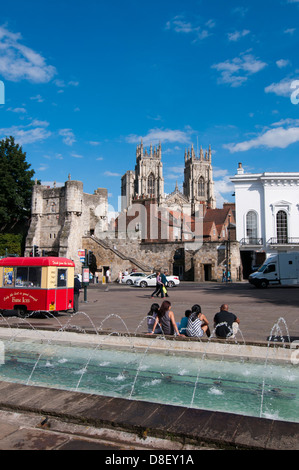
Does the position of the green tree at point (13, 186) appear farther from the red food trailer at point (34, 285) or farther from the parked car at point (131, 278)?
the red food trailer at point (34, 285)

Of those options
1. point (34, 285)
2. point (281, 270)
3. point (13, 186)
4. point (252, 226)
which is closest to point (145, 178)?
point (13, 186)

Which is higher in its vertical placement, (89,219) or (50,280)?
(89,219)

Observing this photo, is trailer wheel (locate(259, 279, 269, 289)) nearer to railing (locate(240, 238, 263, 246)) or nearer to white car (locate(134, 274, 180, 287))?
white car (locate(134, 274, 180, 287))

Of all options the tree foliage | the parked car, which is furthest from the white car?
the tree foliage

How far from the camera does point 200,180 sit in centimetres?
12075

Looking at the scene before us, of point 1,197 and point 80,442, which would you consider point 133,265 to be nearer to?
point 1,197

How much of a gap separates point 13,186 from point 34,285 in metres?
43.1

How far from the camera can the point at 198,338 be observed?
26.7 feet

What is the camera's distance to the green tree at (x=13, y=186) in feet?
171

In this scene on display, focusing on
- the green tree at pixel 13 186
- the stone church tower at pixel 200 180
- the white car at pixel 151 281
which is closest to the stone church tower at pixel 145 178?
the stone church tower at pixel 200 180

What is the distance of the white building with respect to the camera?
138 feet

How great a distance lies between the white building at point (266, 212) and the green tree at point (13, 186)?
31452mm

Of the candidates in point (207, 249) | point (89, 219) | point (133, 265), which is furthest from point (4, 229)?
point (207, 249)
